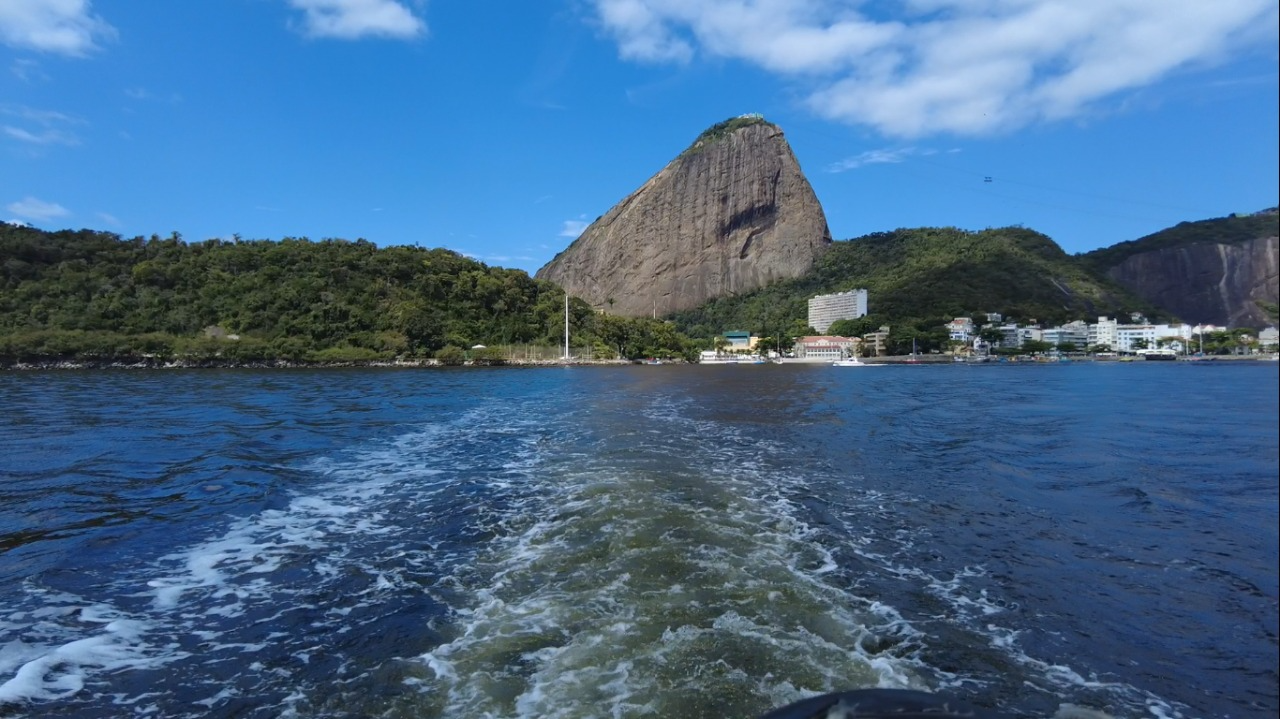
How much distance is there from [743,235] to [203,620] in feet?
531

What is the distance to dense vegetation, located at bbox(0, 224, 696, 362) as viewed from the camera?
189 feet

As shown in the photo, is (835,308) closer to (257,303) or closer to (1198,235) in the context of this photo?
(1198,235)

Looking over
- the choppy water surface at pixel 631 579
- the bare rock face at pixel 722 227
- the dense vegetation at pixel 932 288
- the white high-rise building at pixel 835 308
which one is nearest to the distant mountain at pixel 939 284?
the dense vegetation at pixel 932 288

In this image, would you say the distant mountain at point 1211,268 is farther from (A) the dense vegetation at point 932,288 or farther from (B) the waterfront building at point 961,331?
(B) the waterfront building at point 961,331

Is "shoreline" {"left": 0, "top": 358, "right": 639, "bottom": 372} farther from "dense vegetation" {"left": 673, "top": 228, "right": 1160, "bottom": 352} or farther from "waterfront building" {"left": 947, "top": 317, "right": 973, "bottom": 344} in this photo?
"dense vegetation" {"left": 673, "top": 228, "right": 1160, "bottom": 352}

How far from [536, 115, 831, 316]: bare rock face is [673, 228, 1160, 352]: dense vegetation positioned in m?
6.61

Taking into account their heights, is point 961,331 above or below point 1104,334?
above

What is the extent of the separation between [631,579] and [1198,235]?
4990 cm

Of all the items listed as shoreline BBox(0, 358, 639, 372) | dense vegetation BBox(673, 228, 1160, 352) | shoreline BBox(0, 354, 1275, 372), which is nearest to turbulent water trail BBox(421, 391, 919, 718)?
shoreline BBox(0, 354, 1275, 372)

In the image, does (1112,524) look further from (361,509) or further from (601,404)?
(601,404)

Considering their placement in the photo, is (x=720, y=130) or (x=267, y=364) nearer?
(x=267, y=364)

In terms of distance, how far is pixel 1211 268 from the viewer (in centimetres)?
1598

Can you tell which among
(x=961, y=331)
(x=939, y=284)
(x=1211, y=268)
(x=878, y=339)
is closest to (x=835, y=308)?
(x=939, y=284)

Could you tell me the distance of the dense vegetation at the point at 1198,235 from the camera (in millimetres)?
1913
